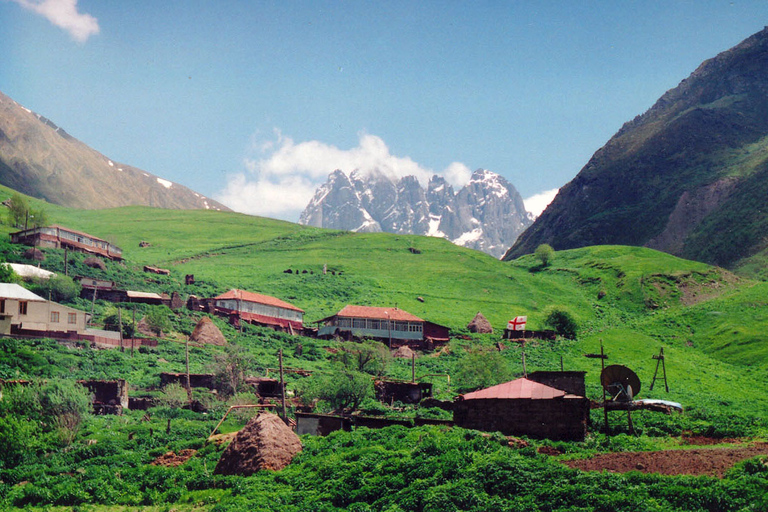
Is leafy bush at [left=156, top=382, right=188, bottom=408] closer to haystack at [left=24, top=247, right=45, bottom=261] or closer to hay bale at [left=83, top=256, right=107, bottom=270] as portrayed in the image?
haystack at [left=24, top=247, right=45, bottom=261]

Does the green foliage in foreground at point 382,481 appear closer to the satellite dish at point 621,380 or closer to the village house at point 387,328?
the satellite dish at point 621,380

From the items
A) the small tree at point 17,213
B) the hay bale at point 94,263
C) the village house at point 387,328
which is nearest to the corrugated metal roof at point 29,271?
the hay bale at point 94,263

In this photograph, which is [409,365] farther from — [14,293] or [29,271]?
[29,271]

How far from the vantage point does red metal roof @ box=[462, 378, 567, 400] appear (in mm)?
34275

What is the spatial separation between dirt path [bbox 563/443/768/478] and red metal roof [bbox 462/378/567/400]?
6482mm

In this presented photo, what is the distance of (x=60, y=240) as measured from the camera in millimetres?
118188

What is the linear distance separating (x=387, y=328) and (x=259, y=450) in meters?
61.3

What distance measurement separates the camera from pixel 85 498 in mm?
30719

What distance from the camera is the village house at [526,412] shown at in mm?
32938

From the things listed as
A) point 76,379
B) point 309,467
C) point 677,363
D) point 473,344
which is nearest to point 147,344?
point 76,379

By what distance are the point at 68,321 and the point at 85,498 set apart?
150ft

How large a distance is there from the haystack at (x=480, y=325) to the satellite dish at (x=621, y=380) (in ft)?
210

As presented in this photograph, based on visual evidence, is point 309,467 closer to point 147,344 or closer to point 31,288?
point 147,344

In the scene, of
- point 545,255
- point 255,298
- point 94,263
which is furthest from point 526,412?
point 545,255
